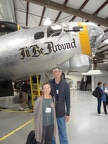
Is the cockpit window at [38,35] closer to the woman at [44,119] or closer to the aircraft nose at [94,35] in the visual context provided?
the aircraft nose at [94,35]

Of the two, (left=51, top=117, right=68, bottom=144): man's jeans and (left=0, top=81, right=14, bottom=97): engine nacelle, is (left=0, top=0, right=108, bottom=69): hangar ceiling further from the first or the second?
(left=51, top=117, right=68, bottom=144): man's jeans

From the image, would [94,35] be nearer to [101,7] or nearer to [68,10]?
[101,7]

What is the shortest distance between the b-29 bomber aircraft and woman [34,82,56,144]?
2.00 metres

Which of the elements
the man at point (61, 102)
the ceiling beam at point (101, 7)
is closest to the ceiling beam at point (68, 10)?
the ceiling beam at point (101, 7)

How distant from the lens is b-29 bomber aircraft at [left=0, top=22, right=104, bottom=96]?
485cm

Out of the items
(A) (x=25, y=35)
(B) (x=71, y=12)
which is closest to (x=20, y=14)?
(B) (x=71, y=12)

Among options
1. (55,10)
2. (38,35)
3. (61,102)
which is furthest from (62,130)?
(55,10)

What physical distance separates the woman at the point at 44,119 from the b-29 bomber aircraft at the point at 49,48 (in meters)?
2.00

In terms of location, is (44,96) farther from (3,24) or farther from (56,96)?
(3,24)

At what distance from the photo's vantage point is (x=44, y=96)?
122 inches

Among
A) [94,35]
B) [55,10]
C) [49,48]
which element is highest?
[55,10]

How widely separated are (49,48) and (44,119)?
8.01ft

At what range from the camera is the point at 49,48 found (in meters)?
4.89

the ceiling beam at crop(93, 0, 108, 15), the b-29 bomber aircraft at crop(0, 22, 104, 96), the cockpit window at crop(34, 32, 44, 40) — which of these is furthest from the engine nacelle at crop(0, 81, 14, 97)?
the ceiling beam at crop(93, 0, 108, 15)
